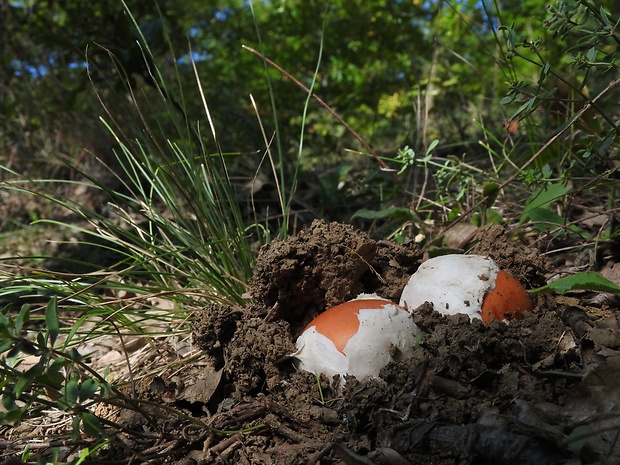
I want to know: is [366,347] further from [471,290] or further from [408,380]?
[471,290]

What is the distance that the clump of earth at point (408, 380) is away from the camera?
1.29 meters

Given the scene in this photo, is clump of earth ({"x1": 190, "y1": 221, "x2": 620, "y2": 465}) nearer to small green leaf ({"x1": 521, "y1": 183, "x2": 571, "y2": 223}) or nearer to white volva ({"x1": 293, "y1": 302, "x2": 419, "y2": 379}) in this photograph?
white volva ({"x1": 293, "y1": 302, "x2": 419, "y2": 379})

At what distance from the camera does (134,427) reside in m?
1.72

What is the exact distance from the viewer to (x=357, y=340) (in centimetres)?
164

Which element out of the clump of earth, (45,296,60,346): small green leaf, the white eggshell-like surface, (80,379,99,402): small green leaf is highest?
(45,296,60,346): small green leaf

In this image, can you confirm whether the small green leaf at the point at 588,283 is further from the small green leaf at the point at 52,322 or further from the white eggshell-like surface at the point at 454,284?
the small green leaf at the point at 52,322

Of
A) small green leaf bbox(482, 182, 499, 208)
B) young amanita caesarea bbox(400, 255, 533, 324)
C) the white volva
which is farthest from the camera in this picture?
small green leaf bbox(482, 182, 499, 208)

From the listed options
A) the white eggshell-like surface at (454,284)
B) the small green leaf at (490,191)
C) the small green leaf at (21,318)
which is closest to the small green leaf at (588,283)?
the white eggshell-like surface at (454,284)

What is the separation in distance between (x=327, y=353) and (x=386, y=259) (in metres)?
0.59

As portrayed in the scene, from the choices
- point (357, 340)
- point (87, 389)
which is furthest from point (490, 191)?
point (87, 389)

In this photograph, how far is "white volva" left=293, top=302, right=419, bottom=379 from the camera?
163cm

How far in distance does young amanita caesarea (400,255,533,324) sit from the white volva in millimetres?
123

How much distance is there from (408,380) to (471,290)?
383 mm

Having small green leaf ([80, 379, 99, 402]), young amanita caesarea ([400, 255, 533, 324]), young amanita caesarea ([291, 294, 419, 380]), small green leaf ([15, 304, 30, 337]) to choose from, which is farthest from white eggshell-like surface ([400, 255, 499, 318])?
small green leaf ([15, 304, 30, 337])
